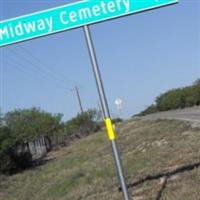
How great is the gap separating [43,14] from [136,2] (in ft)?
4.14

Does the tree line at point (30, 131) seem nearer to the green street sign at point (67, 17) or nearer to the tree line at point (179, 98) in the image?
the tree line at point (179, 98)

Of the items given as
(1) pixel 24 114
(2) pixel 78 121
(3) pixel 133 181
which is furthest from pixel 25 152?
(2) pixel 78 121

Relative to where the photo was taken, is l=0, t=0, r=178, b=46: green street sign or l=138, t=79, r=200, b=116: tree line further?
l=138, t=79, r=200, b=116: tree line

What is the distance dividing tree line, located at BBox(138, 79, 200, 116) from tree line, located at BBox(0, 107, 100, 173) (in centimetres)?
1238

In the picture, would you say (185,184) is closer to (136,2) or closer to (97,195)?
(97,195)

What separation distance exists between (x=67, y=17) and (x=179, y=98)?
3240 inches

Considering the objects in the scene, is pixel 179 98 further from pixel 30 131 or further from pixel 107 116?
pixel 107 116

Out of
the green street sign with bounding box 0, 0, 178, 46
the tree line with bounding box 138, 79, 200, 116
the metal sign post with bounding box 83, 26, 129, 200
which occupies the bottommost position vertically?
the metal sign post with bounding box 83, 26, 129, 200

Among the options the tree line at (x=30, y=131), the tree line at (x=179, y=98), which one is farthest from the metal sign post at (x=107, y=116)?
the tree line at (x=179, y=98)

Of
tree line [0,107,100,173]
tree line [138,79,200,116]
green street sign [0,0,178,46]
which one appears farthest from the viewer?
tree line [138,79,200,116]

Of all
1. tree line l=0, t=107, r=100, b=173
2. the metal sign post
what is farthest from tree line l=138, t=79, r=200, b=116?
the metal sign post

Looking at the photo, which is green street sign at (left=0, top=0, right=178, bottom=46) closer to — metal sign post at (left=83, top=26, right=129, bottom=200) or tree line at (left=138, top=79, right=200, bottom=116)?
metal sign post at (left=83, top=26, right=129, bottom=200)

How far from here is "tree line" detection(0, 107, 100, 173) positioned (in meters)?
35.5

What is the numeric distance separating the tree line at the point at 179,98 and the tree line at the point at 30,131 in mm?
12377
